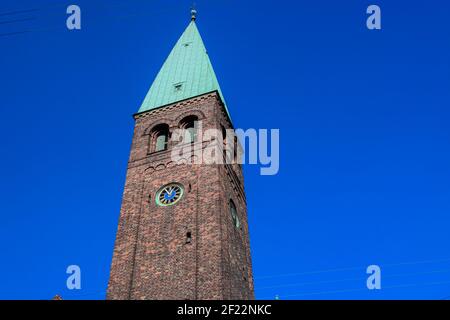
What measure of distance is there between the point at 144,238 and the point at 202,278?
4544 mm

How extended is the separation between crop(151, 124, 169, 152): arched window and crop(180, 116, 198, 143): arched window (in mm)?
1271

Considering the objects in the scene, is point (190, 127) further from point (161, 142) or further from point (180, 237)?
point (180, 237)

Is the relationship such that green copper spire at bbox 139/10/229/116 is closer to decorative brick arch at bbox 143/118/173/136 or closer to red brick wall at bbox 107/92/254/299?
decorative brick arch at bbox 143/118/173/136

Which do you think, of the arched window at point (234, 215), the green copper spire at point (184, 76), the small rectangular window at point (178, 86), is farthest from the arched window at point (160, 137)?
the arched window at point (234, 215)

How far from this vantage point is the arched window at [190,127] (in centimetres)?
3057

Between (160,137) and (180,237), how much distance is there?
396 inches

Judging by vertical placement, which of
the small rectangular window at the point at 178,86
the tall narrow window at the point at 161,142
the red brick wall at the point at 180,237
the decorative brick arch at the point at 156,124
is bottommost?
the red brick wall at the point at 180,237

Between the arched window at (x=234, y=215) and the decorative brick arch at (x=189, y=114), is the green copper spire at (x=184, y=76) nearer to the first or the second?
the decorative brick arch at (x=189, y=114)

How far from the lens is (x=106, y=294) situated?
22.9m

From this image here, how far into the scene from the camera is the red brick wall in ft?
73.0

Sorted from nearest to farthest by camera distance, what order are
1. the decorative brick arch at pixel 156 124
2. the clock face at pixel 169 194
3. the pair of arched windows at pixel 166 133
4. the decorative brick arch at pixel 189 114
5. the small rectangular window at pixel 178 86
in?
the clock face at pixel 169 194 < the pair of arched windows at pixel 166 133 < the decorative brick arch at pixel 189 114 < the decorative brick arch at pixel 156 124 < the small rectangular window at pixel 178 86

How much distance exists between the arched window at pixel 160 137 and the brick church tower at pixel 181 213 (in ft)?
0.11
